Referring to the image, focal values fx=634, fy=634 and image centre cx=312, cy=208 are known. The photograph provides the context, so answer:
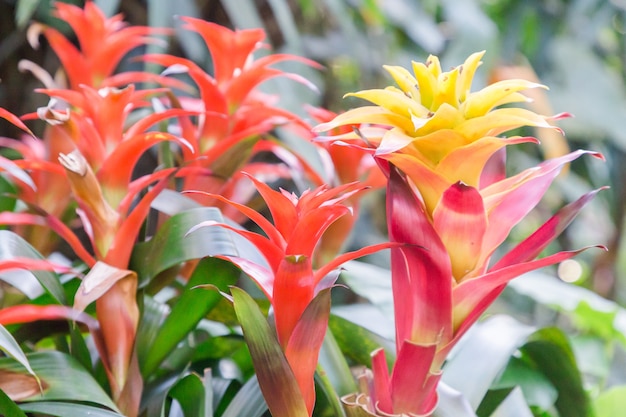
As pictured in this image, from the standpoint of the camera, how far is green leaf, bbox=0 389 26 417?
1.30ft

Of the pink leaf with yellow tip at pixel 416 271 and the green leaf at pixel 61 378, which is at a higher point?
the pink leaf with yellow tip at pixel 416 271

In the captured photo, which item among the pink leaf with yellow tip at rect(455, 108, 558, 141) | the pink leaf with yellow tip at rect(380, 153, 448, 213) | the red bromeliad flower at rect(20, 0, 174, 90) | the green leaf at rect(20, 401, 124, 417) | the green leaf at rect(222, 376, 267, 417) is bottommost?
the green leaf at rect(222, 376, 267, 417)

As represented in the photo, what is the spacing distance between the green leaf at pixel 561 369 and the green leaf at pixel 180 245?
0.30m

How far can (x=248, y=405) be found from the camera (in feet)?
1.48

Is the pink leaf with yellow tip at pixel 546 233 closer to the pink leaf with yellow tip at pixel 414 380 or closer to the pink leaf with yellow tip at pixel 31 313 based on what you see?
the pink leaf with yellow tip at pixel 414 380

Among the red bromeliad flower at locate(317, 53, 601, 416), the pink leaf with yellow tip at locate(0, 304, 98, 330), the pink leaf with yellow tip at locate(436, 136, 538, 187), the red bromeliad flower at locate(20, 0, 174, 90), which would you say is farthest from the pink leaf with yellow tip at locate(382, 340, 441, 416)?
the red bromeliad flower at locate(20, 0, 174, 90)

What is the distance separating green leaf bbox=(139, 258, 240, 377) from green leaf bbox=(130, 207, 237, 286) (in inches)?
1.0

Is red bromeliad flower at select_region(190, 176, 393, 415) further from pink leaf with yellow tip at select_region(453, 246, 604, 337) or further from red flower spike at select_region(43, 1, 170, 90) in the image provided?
red flower spike at select_region(43, 1, 170, 90)

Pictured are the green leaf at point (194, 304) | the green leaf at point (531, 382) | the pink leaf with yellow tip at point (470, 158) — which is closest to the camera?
the pink leaf with yellow tip at point (470, 158)

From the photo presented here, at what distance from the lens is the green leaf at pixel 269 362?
1.24ft

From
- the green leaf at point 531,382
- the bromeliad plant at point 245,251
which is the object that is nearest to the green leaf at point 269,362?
the bromeliad plant at point 245,251

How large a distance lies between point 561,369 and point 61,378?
1.35 ft

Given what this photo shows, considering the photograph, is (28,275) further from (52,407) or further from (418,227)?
(418,227)

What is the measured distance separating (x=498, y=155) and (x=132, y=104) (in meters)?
0.32
